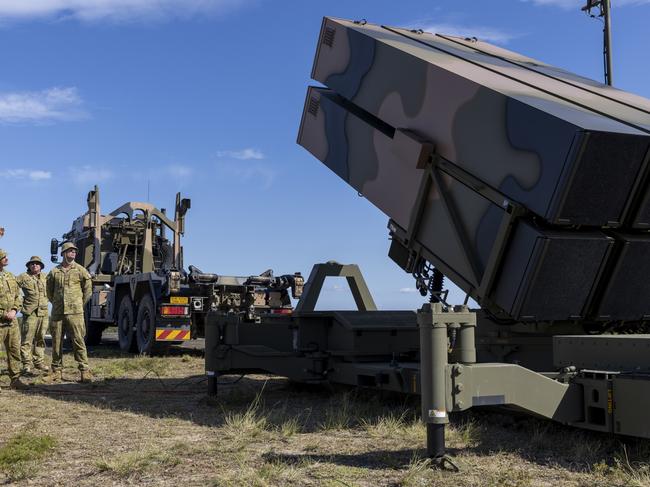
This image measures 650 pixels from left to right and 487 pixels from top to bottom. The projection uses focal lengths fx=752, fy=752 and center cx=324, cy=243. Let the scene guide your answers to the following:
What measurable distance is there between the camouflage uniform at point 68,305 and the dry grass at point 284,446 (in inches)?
72.3

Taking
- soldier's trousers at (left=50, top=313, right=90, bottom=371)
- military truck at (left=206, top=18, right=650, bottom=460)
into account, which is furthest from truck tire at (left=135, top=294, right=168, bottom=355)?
military truck at (left=206, top=18, right=650, bottom=460)

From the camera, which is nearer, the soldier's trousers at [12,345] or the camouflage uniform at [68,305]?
the soldier's trousers at [12,345]

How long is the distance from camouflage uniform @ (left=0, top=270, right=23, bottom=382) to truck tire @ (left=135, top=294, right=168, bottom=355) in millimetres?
3542

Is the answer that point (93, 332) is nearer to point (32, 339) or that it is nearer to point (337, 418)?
point (32, 339)

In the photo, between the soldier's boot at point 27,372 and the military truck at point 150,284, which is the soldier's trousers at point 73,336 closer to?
the soldier's boot at point 27,372

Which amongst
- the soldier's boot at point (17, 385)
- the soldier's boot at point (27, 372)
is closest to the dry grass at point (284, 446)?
the soldier's boot at point (17, 385)

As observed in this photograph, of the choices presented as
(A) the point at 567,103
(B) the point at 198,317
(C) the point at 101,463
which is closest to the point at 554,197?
(A) the point at 567,103

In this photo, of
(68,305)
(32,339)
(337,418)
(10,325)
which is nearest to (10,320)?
(10,325)

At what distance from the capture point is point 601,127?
4.89 meters

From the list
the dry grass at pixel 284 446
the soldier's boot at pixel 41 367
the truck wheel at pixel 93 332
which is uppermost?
the truck wheel at pixel 93 332

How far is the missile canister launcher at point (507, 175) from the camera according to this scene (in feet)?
16.6

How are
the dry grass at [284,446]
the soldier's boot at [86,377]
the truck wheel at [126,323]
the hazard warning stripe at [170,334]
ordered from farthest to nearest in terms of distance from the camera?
1. the truck wheel at [126,323]
2. the hazard warning stripe at [170,334]
3. the soldier's boot at [86,377]
4. the dry grass at [284,446]

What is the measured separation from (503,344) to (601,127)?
6.35ft

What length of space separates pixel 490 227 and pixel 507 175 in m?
0.42
